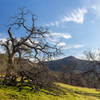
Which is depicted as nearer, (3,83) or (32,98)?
(32,98)

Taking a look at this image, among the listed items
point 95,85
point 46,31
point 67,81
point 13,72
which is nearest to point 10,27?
point 46,31

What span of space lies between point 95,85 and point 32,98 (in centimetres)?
2912

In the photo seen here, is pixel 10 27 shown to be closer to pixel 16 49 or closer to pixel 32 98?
pixel 16 49

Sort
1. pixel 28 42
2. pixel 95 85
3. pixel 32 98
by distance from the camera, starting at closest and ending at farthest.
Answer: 1. pixel 32 98
2. pixel 28 42
3. pixel 95 85

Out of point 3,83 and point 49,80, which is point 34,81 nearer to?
point 49,80

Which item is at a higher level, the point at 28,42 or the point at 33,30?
the point at 33,30

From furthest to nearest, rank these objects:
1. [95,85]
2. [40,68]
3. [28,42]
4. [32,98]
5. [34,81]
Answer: [95,85], [28,42], [40,68], [34,81], [32,98]

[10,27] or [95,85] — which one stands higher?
[10,27]

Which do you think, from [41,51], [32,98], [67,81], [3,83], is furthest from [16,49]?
[67,81]

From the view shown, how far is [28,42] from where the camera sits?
10016mm

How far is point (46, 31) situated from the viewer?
1030 centimetres

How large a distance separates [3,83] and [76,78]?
26.8m

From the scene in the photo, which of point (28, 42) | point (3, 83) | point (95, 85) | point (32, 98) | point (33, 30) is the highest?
point (33, 30)

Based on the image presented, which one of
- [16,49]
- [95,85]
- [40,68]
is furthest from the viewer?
[95,85]
